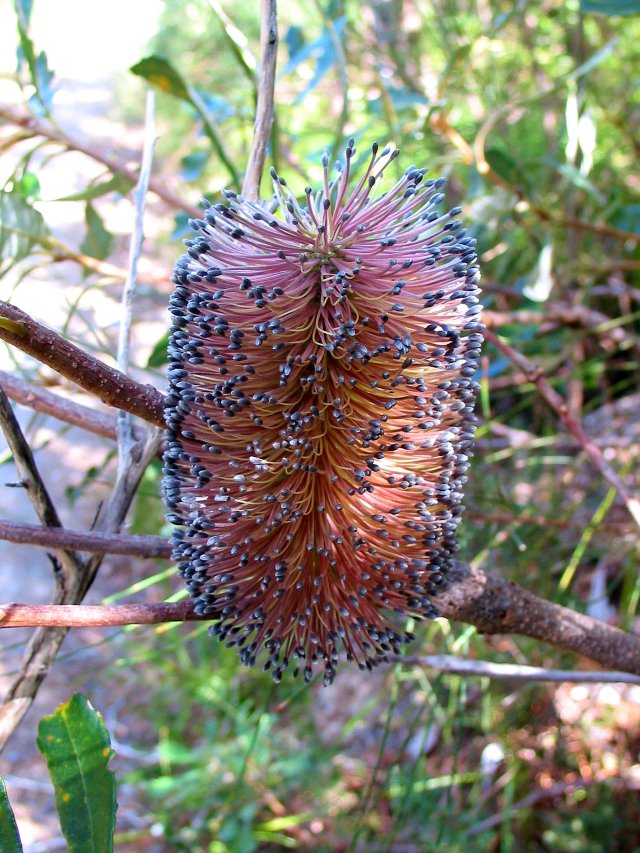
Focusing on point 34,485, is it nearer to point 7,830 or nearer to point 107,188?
point 7,830

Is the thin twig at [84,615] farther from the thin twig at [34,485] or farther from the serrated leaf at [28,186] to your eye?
the serrated leaf at [28,186]

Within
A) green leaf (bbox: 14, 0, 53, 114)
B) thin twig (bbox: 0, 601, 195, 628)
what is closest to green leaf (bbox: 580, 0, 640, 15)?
green leaf (bbox: 14, 0, 53, 114)

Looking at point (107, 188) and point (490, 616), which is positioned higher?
point (107, 188)

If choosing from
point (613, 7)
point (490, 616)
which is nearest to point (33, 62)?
point (613, 7)

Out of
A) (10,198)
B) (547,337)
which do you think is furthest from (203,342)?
(547,337)

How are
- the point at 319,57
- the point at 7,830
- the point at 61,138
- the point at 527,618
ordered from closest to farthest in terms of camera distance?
the point at 7,830, the point at 527,618, the point at 61,138, the point at 319,57

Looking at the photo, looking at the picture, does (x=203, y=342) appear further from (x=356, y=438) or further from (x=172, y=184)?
(x=172, y=184)

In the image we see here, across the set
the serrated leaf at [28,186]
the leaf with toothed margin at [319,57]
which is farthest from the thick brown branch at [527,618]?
the leaf with toothed margin at [319,57]
